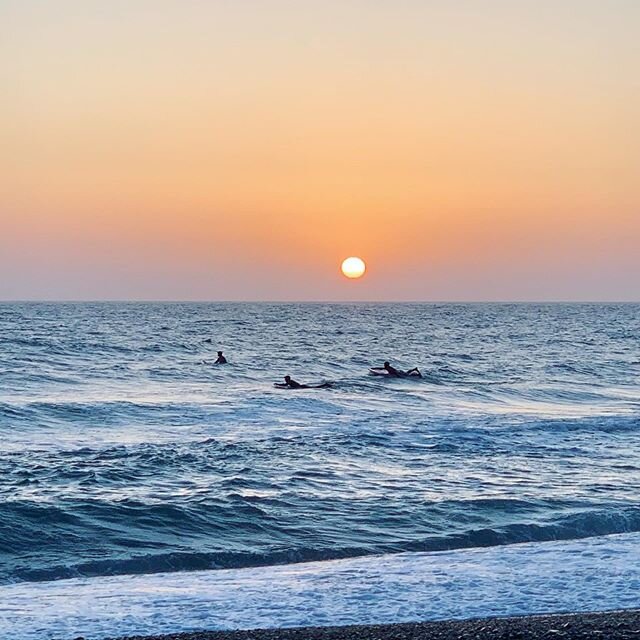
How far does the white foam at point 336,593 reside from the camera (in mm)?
9117

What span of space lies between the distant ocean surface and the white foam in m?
0.83

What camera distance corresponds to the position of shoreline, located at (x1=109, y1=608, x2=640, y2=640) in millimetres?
7980

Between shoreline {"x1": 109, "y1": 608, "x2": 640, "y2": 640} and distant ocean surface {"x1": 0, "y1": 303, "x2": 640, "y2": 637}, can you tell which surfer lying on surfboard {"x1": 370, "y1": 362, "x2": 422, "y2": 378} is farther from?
shoreline {"x1": 109, "y1": 608, "x2": 640, "y2": 640}

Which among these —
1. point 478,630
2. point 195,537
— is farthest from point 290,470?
point 478,630

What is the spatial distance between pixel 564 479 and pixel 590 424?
8.97m

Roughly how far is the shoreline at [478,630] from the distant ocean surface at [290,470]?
347cm

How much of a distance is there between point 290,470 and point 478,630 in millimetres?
9916

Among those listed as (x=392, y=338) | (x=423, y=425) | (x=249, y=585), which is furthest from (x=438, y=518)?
(x=392, y=338)

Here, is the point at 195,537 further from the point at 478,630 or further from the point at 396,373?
the point at 396,373

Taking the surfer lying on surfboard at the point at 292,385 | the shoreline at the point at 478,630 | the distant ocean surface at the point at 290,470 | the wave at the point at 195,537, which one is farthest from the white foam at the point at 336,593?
the surfer lying on surfboard at the point at 292,385

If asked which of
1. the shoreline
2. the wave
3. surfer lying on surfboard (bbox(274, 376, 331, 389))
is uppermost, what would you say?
the shoreline

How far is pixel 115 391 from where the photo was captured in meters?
34.5

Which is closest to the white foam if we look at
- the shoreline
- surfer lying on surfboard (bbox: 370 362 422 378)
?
the shoreline

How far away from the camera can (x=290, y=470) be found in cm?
1797
